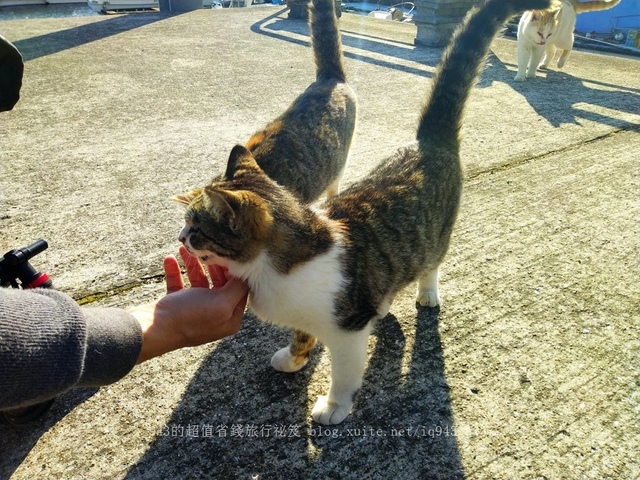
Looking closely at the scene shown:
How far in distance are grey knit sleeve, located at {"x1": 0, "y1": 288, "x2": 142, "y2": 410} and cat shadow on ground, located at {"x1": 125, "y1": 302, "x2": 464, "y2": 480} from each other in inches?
19.9

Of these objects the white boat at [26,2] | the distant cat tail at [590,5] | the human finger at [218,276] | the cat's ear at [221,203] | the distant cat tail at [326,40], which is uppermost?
the distant cat tail at [590,5]

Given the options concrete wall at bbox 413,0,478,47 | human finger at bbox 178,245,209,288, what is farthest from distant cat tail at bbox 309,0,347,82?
concrete wall at bbox 413,0,478,47

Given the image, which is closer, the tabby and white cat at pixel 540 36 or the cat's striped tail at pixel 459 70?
the cat's striped tail at pixel 459 70

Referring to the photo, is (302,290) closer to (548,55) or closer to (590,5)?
(548,55)

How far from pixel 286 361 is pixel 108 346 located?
0.81 metres

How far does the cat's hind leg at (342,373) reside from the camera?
6.14 feet

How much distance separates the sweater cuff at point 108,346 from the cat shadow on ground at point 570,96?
4.15 m

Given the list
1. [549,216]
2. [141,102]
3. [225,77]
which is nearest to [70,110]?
[141,102]

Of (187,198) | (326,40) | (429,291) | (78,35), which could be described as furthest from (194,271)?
(78,35)

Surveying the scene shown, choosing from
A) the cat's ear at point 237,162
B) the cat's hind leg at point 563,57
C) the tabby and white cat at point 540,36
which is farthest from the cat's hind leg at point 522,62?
the cat's ear at point 237,162

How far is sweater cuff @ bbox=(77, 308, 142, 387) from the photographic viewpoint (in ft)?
4.62

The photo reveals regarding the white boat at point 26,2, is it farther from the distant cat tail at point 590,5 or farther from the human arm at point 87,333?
the human arm at point 87,333

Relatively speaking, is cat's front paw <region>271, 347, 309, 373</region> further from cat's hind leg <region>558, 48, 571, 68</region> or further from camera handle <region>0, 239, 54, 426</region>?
cat's hind leg <region>558, 48, 571, 68</region>

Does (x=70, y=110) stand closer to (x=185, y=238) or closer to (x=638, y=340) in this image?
(x=185, y=238)
